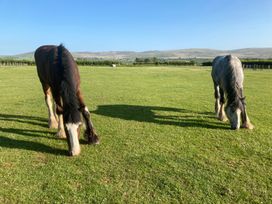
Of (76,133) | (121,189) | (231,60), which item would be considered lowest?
(121,189)

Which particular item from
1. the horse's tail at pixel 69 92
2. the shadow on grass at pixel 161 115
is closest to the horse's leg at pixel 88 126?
the horse's tail at pixel 69 92

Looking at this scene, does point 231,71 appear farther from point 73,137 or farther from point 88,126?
point 73,137

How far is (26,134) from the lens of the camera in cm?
699

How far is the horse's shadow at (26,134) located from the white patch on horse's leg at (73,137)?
326 millimetres

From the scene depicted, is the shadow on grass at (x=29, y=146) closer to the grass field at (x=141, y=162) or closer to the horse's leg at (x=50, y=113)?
the grass field at (x=141, y=162)

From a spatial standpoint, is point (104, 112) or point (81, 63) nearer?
point (104, 112)

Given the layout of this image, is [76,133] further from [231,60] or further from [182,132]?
[231,60]

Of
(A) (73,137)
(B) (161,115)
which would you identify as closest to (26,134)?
(A) (73,137)

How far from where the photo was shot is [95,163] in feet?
17.3

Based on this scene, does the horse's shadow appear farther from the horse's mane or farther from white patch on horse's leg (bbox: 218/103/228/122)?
white patch on horse's leg (bbox: 218/103/228/122)

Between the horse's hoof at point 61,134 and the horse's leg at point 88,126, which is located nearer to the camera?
the horse's leg at point 88,126

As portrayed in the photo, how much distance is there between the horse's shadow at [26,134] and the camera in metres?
5.98

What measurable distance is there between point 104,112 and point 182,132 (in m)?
3.40

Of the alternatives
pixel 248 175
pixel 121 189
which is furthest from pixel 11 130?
pixel 248 175
